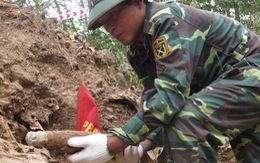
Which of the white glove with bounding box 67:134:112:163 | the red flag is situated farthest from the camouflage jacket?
the red flag

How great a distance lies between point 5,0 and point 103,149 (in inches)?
82.1

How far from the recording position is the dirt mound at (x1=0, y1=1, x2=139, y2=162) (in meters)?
2.30

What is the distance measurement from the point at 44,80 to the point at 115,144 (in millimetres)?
1015

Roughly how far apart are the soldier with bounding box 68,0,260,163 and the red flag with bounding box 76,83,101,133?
43 cm

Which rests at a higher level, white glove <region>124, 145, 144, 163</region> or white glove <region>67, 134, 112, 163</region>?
white glove <region>67, 134, 112, 163</region>

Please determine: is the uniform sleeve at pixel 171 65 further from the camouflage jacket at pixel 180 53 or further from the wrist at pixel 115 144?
the wrist at pixel 115 144

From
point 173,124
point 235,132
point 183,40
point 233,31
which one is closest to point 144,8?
point 183,40

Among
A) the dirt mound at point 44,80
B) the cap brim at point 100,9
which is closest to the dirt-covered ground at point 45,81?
the dirt mound at point 44,80

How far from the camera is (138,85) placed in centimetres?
403

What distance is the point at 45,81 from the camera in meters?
2.77

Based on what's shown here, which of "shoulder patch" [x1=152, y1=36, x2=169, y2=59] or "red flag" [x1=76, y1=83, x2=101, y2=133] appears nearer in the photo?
"shoulder patch" [x1=152, y1=36, x2=169, y2=59]

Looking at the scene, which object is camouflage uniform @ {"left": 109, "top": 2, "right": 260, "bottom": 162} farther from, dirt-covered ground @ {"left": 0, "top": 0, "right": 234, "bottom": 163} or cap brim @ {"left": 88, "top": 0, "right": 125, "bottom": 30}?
dirt-covered ground @ {"left": 0, "top": 0, "right": 234, "bottom": 163}

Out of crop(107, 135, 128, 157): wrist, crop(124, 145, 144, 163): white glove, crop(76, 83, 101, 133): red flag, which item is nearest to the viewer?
crop(107, 135, 128, 157): wrist

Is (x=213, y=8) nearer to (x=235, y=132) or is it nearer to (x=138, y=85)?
(x=138, y=85)
